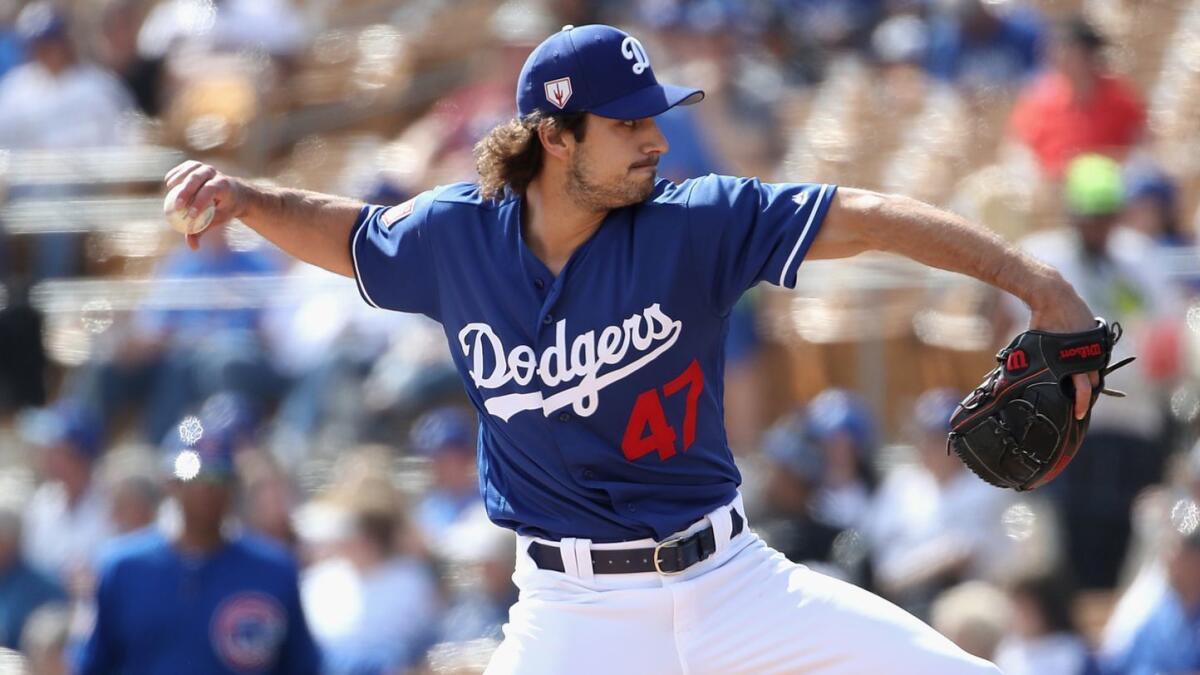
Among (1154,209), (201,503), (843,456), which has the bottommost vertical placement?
(843,456)

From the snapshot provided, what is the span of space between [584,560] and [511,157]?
95 cm

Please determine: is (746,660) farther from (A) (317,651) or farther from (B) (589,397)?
(A) (317,651)

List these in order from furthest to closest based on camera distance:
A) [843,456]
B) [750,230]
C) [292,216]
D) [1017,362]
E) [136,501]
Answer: [136,501]
[843,456]
[292,216]
[750,230]
[1017,362]

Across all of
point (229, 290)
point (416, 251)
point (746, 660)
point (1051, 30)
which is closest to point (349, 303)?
point (229, 290)

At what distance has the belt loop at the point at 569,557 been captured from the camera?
4328 millimetres

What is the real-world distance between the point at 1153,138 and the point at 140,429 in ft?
16.4

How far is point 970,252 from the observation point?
13.3ft

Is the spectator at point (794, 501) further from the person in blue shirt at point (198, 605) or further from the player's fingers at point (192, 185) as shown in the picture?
the player's fingers at point (192, 185)

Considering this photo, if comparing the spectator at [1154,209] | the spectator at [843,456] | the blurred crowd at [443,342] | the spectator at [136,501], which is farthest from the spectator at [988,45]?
the spectator at [136,501]

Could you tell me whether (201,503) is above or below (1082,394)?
below

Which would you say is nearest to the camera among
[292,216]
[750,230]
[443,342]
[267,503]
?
[750,230]

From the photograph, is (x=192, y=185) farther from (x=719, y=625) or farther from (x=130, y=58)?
(x=130, y=58)

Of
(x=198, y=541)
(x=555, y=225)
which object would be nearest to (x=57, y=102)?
(x=198, y=541)

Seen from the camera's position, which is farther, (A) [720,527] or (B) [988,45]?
(B) [988,45]
